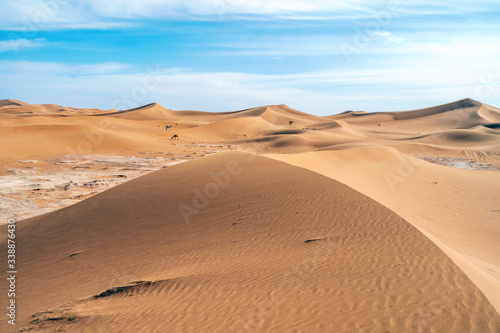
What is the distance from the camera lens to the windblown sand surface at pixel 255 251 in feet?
18.9

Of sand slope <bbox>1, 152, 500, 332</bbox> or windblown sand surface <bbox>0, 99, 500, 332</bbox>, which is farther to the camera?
windblown sand surface <bbox>0, 99, 500, 332</bbox>

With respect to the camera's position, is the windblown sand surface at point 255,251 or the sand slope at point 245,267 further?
the windblown sand surface at point 255,251

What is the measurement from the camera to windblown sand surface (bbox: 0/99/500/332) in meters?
5.75

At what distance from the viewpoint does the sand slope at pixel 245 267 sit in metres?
5.62

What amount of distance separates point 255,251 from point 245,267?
97 cm

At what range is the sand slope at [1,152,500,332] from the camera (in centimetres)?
562

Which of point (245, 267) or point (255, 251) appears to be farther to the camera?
point (255, 251)

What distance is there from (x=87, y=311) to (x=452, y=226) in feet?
44.3

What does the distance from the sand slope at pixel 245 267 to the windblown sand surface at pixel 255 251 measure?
34 mm

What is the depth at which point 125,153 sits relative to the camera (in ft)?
110

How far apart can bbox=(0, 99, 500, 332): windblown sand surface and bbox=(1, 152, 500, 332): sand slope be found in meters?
0.03

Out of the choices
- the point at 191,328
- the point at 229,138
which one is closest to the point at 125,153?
the point at 229,138

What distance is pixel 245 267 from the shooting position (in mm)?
7680

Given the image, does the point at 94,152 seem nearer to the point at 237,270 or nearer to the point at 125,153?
the point at 125,153
